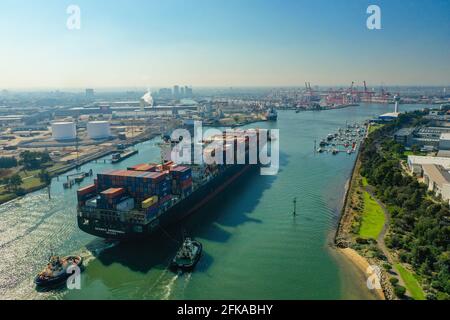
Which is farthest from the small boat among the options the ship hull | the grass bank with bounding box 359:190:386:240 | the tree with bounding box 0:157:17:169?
the tree with bounding box 0:157:17:169

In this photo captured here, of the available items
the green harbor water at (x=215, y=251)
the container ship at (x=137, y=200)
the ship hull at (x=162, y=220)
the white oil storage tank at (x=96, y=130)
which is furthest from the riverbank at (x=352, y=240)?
the white oil storage tank at (x=96, y=130)

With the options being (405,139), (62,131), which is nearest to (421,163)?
(405,139)

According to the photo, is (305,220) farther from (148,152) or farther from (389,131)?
(389,131)

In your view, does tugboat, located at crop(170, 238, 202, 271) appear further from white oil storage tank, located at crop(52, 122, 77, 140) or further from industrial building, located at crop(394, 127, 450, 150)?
white oil storage tank, located at crop(52, 122, 77, 140)

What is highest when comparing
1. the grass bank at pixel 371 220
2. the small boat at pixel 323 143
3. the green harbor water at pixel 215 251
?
the small boat at pixel 323 143

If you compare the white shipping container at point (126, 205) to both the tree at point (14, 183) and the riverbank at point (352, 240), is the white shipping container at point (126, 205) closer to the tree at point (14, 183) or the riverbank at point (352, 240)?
the riverbank at point (352, 240)

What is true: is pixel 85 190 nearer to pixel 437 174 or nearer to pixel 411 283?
pixel 411 283

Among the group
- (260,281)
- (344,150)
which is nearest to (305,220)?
(260,281)
